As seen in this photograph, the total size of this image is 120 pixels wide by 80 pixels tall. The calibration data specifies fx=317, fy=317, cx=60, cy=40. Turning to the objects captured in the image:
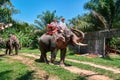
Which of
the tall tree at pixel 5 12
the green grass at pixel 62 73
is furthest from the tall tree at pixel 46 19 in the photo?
the green grass at pixel 62 73

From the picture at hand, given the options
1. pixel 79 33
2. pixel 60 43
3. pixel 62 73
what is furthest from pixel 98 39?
pixel 62 73

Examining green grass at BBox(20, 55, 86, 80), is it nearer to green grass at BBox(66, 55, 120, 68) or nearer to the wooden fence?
green grass at BBox(66, 55, 120, 68)

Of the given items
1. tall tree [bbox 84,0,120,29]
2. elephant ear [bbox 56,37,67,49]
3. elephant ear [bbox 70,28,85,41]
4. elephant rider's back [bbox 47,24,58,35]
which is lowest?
elephant ear [bbox 56,37,67,49]

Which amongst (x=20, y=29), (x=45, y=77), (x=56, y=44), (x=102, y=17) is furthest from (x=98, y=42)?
(x=20, y=29)

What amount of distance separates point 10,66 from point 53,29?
2.83m

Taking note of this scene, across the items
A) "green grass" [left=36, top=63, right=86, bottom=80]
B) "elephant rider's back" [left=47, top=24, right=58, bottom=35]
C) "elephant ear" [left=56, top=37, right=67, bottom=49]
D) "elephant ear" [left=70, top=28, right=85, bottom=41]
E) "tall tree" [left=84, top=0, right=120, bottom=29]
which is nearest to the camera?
"green grass" [left=36, top=63, right=86, bottom=80]

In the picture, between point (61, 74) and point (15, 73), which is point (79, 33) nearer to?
point (61, 74)

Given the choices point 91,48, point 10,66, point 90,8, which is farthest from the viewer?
point 90,8

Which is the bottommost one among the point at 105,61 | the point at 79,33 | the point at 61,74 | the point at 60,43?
the point at 61,74

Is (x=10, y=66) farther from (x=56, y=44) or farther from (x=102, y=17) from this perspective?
(x=102, y=17)

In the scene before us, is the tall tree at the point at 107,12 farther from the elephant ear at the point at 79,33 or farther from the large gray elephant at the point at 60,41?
the elephant ear at the point at 79,33

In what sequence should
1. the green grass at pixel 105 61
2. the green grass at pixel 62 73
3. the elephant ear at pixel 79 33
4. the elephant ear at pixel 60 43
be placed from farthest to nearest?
the green grass at pixel 105 61 → the elephant ear at pixel 60 43 → the elephant ear at pixel 79 33 → the green grass at pixel 62 73

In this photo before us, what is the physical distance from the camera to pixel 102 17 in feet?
99.8

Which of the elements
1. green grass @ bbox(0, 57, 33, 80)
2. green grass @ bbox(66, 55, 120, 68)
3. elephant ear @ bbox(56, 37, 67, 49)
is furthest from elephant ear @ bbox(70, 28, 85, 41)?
green grass @ bbox(0, 57, 33, 80)
